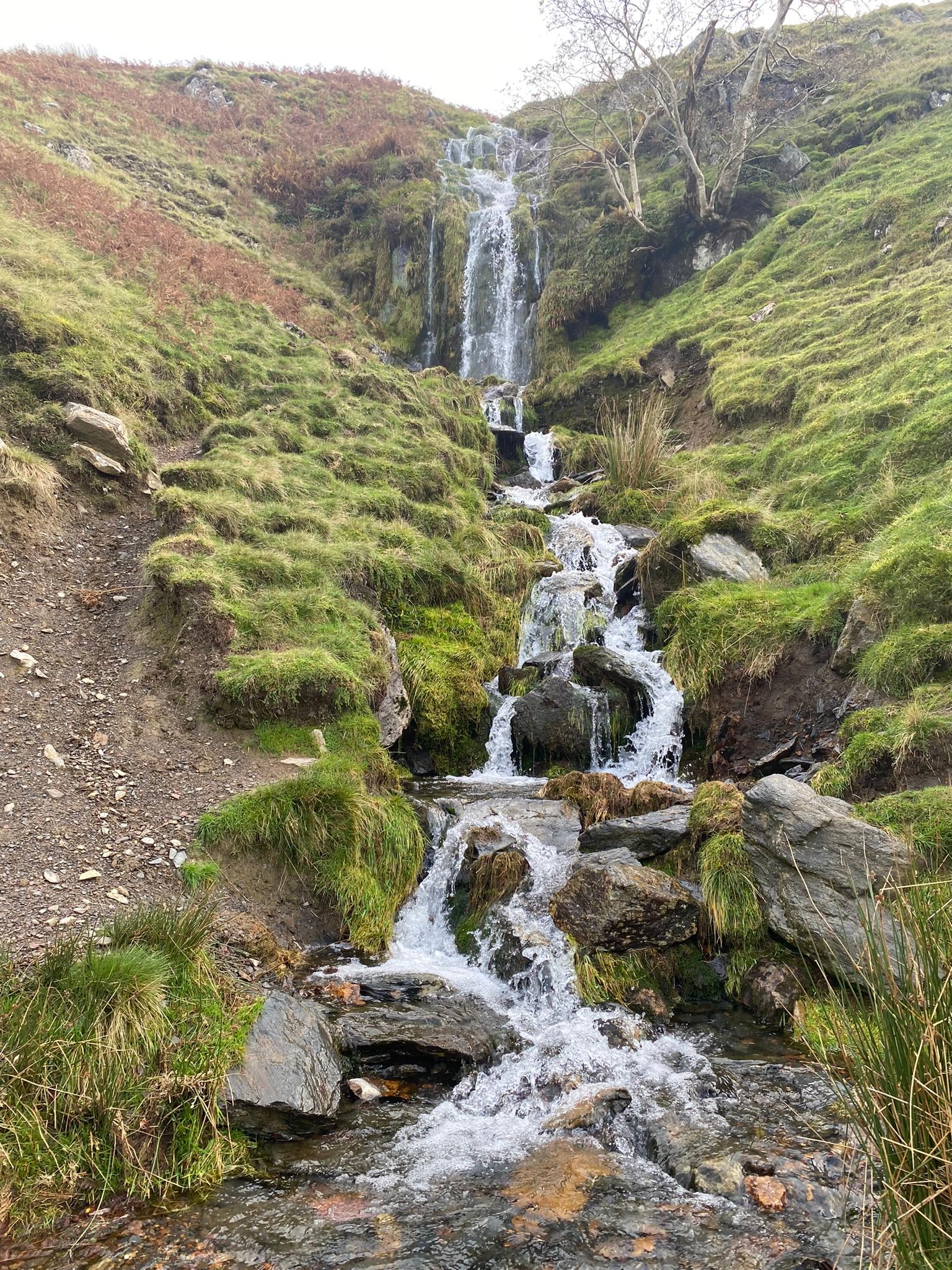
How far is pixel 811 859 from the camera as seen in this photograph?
18.0 feet

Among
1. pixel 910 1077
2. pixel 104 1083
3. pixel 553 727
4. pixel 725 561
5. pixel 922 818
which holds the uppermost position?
pixel 725 561

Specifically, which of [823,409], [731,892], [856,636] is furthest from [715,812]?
[823,409]

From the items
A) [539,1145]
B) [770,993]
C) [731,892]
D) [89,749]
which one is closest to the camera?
[539,1145]

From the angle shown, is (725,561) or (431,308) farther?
(431,308)

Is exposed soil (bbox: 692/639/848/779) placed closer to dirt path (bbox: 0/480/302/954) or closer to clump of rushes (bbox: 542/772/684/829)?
clump of rushes (bbox: 542/772/684/829)

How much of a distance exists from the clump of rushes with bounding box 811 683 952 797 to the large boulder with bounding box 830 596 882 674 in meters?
0.97

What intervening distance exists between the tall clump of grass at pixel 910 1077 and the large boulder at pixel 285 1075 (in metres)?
3.26

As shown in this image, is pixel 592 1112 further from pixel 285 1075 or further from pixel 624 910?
pixel 285 1075

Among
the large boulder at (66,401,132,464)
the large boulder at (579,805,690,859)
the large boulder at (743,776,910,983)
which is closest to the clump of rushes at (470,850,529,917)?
the large boulder at (579,805,690,859)

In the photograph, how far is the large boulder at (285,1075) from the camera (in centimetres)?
405

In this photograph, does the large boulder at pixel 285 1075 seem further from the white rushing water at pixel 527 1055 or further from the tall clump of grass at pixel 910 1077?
the tall clump of grass at pixel 910 1077

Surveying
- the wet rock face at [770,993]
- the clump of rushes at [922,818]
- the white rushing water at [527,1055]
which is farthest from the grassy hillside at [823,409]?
the white rushing water at [527,1055]

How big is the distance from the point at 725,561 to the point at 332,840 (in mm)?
7520

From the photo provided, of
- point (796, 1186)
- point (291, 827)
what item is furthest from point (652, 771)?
point (796, 1186)
